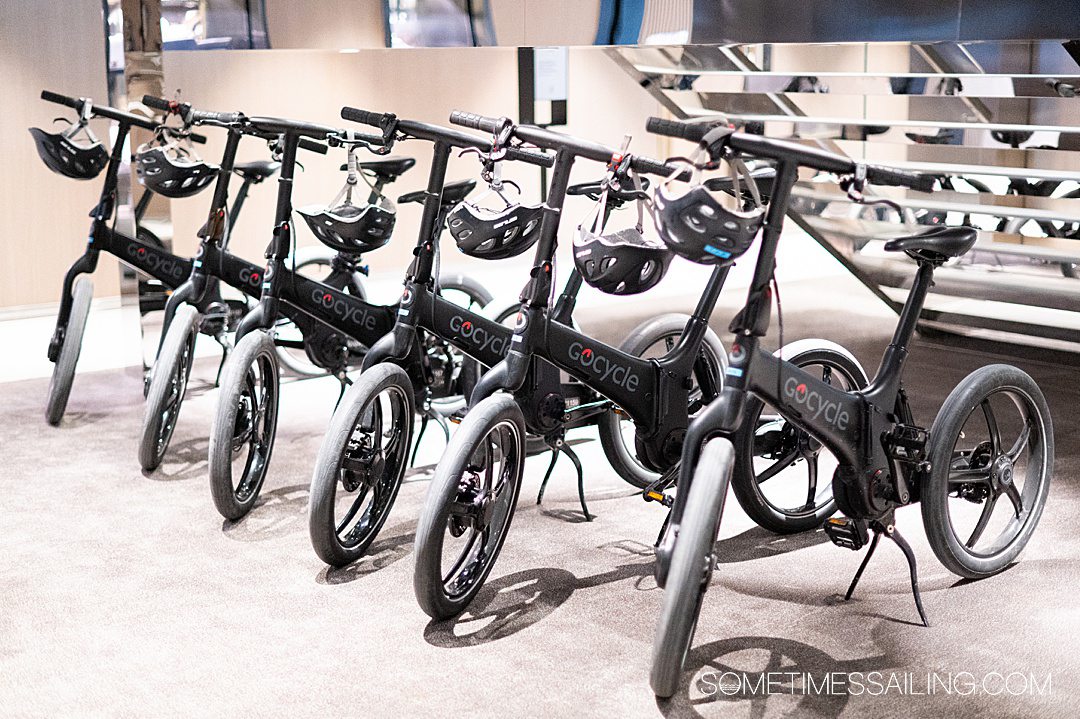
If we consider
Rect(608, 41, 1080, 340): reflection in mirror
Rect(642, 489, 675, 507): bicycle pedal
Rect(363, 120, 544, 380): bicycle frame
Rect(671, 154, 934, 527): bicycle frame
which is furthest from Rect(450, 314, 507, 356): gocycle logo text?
Rect(608, 41, 1080, 340): reflection in mirror

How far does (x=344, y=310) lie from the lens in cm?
370

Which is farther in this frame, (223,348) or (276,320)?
(223,348)

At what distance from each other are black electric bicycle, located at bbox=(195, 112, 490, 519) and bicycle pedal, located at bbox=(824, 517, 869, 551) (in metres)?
1.21

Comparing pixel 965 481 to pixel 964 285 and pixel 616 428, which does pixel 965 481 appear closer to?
pixel 616 428

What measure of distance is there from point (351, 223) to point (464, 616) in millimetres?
1158

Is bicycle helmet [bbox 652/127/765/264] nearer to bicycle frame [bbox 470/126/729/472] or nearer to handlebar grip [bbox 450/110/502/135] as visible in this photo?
bicycle frame [bbox 470/126/729/472]

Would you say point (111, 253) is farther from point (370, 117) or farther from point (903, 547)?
point (903, 547)

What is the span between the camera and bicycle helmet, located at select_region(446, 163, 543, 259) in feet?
10.1

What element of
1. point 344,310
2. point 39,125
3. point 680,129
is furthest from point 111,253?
point 680,129

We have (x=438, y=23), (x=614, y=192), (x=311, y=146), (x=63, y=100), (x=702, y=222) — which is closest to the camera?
(x=702, y=222)

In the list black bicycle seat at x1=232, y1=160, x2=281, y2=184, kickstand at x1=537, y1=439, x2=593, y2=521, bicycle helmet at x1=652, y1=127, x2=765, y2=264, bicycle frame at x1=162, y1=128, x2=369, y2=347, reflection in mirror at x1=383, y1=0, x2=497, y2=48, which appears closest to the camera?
bicycle helmet at x1=652, y1=127, x2=765, y2=264

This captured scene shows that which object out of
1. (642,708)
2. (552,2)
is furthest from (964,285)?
(642,708)

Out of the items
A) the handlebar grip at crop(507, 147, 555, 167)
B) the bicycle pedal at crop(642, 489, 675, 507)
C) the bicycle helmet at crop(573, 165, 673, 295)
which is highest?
the handlebar grip at crop(507, 147, 555, 167)

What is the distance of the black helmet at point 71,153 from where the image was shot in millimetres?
4621
